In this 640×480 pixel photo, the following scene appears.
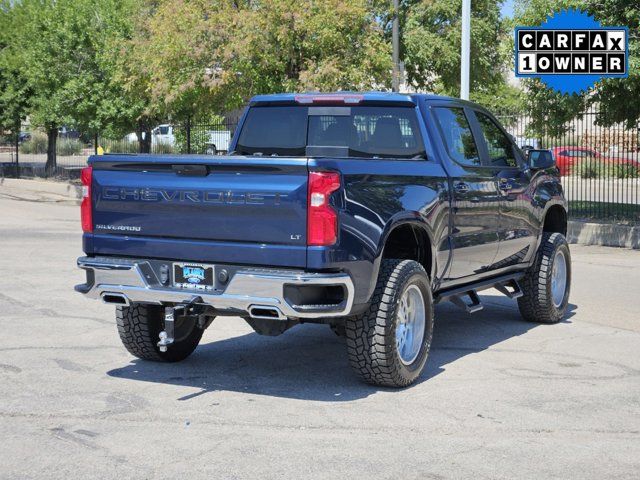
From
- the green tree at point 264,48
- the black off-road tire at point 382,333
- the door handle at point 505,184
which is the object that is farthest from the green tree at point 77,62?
the black off-road tire at point 382,333

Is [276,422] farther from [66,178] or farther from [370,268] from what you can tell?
[66,178]

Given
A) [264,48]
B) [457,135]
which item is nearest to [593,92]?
[264,48]

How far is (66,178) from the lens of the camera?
132 ft

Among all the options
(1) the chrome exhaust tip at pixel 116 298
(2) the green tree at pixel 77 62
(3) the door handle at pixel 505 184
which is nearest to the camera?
(1) the chrome exhaust tip at pixel 116 298

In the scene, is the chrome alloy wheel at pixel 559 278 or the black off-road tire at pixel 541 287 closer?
the black off-road tire at pixel 541 287

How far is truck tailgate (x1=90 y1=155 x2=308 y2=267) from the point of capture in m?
6.87

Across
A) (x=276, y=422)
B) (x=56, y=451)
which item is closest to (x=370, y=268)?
(x=276, y=422)

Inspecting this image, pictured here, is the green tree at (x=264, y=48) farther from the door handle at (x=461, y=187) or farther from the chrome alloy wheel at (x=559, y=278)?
the door handle at (x=461, y=187)

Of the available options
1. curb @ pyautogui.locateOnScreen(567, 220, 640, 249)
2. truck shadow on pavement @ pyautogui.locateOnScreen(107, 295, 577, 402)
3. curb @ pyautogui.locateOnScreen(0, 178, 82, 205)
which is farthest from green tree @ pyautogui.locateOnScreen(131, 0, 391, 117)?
truck shadow on pavement @ pyautogui.locateOnScreen(107, 295, 577, 402)

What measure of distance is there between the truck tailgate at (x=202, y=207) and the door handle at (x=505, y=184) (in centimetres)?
315

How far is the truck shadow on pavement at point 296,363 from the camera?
769 cm

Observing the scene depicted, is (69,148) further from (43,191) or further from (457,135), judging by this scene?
(457,135)

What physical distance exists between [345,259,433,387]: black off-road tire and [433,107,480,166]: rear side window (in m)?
1.58

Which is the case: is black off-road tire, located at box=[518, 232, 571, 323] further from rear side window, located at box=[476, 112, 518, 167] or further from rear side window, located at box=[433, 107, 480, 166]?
rear side window, located at box=[433, 107, 480, 166]
